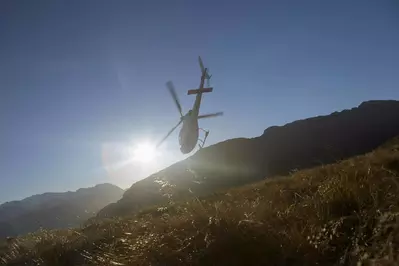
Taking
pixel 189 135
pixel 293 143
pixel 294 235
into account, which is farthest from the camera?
pixel 293 143

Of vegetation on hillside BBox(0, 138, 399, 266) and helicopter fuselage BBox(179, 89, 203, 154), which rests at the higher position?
helicopter fuselage BBox(179, 89, 203, 154)

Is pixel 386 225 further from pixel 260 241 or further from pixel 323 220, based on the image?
pixel 260 241

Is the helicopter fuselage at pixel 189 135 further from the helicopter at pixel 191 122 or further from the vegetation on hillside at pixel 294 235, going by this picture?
the vegetation on hillside at pixel 294 235

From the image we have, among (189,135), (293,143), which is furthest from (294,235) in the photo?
(293,143)

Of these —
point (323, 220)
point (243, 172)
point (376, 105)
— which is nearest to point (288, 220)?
point (323, 220)

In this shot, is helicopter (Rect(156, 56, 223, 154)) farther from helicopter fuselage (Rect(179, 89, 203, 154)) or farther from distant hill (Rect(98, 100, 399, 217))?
distant hill (Rect(98, 100, 399, 217))

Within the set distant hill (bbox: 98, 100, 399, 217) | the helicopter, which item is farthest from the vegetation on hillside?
distant hill (bbox: 98, 100, 399, 217)

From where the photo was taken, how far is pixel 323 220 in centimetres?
292

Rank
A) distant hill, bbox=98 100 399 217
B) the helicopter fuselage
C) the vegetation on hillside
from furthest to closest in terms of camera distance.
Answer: distant hill, bbox=98 100 399 217 < the helicopter fuselage < the vegetation on hillside

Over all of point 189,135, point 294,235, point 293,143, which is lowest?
point 294,235

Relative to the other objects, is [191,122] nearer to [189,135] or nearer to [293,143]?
[189,135]

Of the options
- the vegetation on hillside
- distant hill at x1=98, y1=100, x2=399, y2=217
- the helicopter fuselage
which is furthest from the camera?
distant hill at x1=98, y1=100, x2=399, y2=217

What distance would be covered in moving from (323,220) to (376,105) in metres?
119

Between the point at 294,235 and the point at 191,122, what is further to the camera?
the point at 191,122
